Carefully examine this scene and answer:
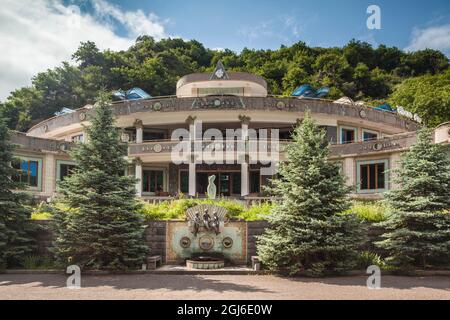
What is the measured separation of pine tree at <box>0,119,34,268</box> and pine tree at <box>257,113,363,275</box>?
10.2m

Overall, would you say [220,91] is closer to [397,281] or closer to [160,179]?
[160,179]

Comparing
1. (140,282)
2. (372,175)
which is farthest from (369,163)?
(140,282)

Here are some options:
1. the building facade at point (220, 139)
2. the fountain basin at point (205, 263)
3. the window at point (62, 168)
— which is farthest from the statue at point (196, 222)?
the window at point (62, 168)

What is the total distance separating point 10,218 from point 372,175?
23312mm

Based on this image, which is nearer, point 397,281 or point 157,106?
point 397,281

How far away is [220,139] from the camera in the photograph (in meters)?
29.0

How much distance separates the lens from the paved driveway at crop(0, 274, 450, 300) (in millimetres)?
11461

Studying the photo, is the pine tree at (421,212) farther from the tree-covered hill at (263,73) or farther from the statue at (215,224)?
the tree-covered hill at (263,73)

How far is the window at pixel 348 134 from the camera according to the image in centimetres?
3328

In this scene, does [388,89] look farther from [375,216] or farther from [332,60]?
[375,216]

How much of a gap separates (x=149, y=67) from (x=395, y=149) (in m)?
45.3

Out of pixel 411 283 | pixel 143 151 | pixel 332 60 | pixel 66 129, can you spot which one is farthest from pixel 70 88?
pixel 411 283

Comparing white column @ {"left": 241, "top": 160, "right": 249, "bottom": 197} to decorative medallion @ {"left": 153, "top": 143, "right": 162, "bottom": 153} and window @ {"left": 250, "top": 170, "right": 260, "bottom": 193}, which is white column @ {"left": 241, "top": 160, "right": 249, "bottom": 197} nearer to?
window @ {"left": 250, "top": 170, "right": 260, "bottom": 193}

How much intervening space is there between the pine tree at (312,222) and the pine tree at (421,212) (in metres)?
1.67
